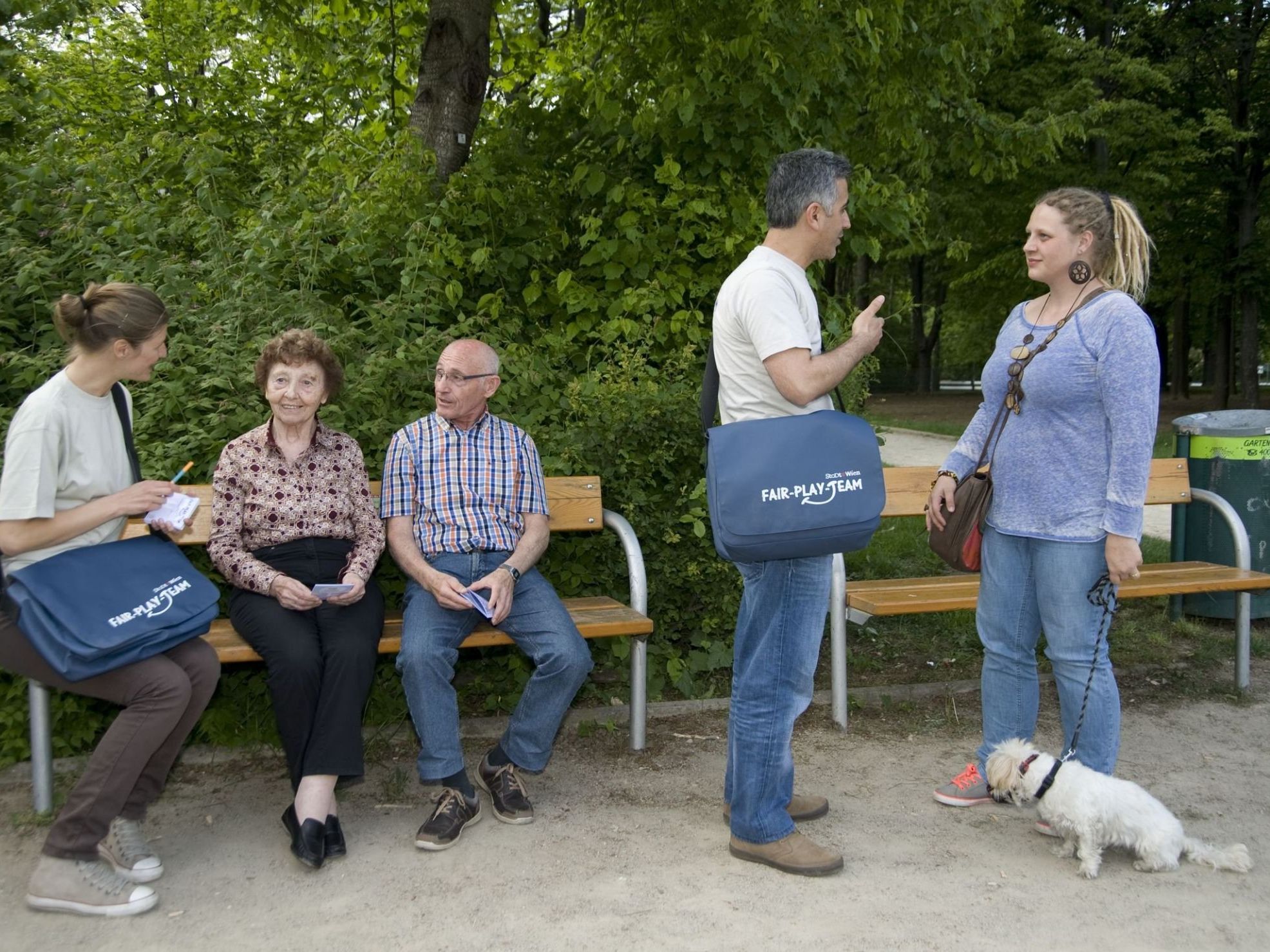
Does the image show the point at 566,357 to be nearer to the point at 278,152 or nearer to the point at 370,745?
the point at 370,745

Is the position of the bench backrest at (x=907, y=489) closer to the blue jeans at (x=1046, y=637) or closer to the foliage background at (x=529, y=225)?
the foliage background at (x=529, y=225)

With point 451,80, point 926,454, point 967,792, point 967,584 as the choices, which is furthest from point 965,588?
point 926,454

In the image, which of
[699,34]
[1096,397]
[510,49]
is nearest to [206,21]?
[510,49]

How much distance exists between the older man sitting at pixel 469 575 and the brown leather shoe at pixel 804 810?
2.19 ft

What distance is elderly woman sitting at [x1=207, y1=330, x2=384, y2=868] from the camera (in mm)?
3770

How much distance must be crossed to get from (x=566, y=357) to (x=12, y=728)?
335 centimetres

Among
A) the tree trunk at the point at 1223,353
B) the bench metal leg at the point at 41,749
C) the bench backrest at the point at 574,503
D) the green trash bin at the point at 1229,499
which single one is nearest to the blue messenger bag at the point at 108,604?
the bench metal leg at the point at 41,749

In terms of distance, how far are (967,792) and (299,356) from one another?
284cm

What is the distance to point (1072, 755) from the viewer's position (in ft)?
12.6

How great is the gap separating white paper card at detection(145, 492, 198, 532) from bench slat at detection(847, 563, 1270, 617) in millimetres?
2677

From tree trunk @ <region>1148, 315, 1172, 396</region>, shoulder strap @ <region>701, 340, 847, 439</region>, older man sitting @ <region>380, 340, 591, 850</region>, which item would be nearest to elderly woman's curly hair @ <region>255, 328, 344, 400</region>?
older man sitting @ <region>380, 340, 591, 850</region>

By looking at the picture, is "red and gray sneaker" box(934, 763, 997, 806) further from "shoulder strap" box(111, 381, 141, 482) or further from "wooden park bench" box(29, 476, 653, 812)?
"shoulder strap" box(111, 381, 141, 482)

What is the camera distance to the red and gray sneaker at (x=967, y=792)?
13.7ft

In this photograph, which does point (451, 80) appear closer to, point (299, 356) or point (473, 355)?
point (473, 355)
